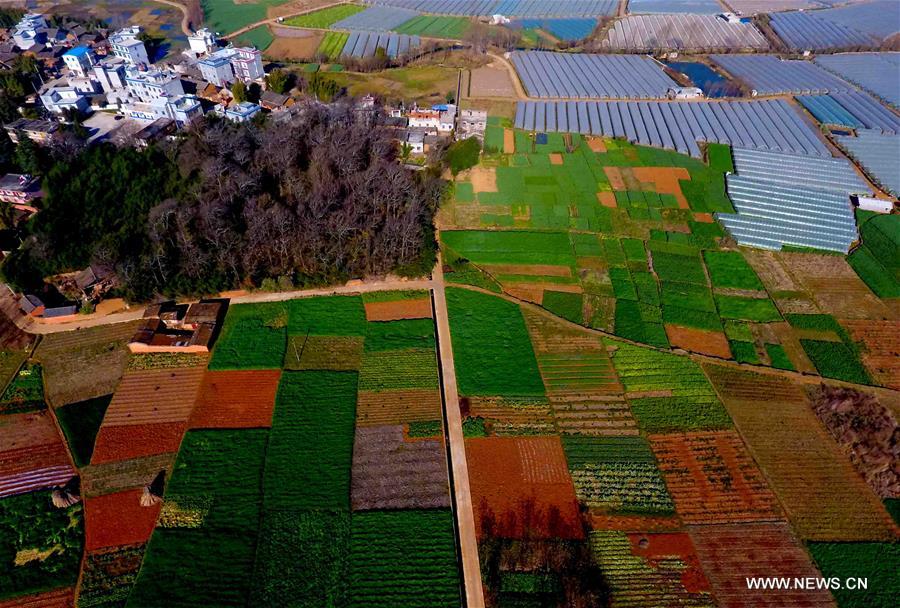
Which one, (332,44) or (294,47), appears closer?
(294,47)

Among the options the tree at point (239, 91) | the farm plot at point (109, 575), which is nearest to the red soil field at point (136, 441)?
the farm plot at point (109, 575)

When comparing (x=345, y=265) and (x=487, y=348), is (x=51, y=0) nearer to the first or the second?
(x=345, y=265)

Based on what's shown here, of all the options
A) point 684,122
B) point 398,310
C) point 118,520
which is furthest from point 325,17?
point 118,520

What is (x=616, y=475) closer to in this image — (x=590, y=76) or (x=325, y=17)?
(x=590, y=76)

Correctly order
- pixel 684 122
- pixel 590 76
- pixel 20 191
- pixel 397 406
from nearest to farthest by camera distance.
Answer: pixel 397 406
pixel 20 191
pixel 684 122
pixel 590 76

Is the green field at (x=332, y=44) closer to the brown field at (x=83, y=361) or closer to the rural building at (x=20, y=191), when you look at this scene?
the rural building at (x=20, y=191)

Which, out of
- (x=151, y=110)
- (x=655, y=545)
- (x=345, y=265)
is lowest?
Result: (x=655, y=545)

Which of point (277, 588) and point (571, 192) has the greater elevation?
point (571, 192)

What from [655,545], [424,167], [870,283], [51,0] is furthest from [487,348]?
[51,0]

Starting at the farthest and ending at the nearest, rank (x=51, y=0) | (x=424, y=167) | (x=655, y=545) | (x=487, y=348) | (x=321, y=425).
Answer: (x=51, y=0) < (x=424, y=167) < (x=487, y=348) < (x=321, y=425) < (x=655, y=545)
